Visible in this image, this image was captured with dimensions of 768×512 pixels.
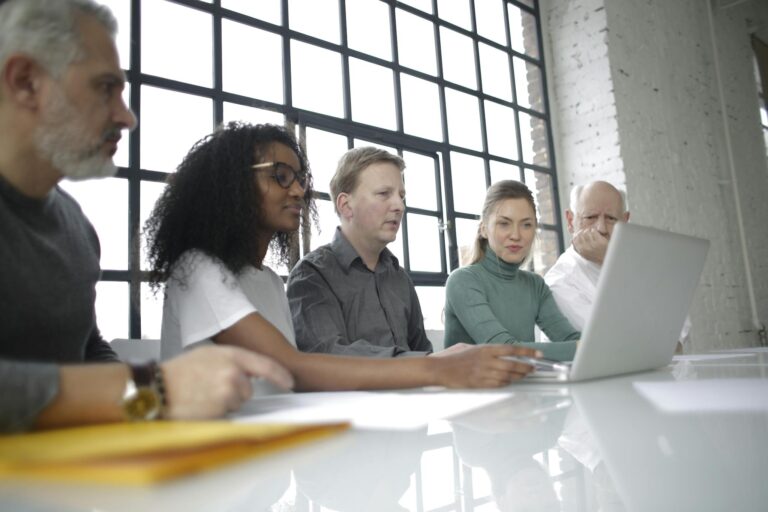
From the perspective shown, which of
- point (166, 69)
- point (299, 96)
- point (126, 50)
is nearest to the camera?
point (126, 50)

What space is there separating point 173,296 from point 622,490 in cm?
90

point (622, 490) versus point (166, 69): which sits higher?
point (166, 69)

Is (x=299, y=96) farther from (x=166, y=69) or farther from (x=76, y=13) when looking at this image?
(x=76, y=13)

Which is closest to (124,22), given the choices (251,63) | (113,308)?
(251,63)

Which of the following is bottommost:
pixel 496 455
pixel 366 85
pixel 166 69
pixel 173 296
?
pixel 496 455

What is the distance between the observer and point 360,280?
5.51 ft

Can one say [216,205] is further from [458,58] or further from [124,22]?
[458,58]

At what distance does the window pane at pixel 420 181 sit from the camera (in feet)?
10.6

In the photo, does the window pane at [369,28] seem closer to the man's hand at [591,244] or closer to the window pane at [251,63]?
the window pane at [251,63]

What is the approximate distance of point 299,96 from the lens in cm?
278

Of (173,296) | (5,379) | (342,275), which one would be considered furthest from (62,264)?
(342,275)

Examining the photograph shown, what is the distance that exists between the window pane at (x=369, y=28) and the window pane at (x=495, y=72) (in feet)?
2.81

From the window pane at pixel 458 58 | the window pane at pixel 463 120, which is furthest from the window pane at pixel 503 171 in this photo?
the window pane at pixel 458 58

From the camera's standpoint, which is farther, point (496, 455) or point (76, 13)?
point (76, 13)
